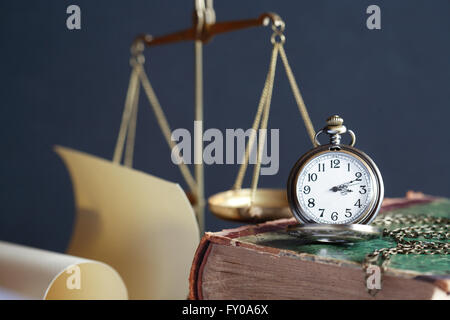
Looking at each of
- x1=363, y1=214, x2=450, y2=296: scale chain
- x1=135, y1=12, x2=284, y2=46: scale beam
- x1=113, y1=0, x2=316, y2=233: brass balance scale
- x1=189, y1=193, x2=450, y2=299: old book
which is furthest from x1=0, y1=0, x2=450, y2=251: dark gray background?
x1=189, y1=193, x2=450, y2=299: old book

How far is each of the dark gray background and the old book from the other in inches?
62.1

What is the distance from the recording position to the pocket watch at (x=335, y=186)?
1.15 meters

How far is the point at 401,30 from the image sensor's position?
261 centimetres

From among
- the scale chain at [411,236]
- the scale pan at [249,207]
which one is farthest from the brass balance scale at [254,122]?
the scale chain at [411,236]

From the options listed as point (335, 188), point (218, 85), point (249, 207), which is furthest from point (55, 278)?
point (218, 85)

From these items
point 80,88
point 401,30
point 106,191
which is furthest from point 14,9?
point 401,30

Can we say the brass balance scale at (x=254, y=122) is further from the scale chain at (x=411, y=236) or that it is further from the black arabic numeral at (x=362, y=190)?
the scale chain at (x=411, y=236)

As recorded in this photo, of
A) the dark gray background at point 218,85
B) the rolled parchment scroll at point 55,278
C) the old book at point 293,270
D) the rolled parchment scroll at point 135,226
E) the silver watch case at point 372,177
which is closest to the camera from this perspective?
the old book at point 293,270

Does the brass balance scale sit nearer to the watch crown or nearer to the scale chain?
the watch crown

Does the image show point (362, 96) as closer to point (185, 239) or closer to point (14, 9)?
point (185, 239)

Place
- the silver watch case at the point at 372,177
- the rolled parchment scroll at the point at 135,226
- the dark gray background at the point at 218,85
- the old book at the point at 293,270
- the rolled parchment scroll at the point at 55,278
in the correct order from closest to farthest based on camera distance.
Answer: the old book at the point at 293,270 < the silver watch case at the point at 372,177 < the rolled parchment scroll at the point at 55,278 < the rolled parchment scroll at the point at 135,226 < the dark gray background at the point at 218,85

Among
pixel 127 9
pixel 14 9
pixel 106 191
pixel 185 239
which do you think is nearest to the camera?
pixel 185 239

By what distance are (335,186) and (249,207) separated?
27cm
